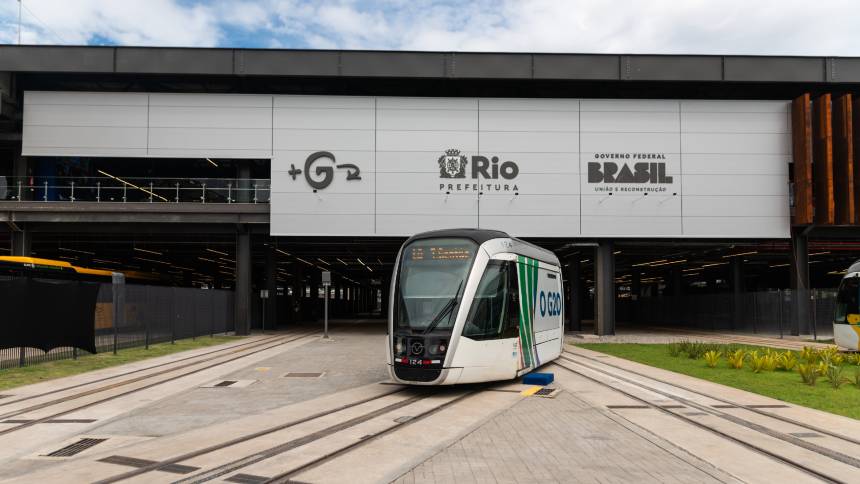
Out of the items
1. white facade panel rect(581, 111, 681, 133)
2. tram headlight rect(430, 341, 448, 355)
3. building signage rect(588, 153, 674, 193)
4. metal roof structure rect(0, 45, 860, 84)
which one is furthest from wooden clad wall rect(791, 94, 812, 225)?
tram headlight rect(430, 341, 448, 355)

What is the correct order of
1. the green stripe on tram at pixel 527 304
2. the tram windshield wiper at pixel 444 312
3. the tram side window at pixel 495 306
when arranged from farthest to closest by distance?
1. the green stripe on tram at pixel 527 304
2. the tram side window at pixel 495 306
3. the tram windshield wiper at pixel 444 312

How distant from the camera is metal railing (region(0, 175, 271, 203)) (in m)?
32.9

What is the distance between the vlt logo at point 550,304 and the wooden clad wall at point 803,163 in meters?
19.4

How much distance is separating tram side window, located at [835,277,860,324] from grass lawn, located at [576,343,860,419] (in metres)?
5.33

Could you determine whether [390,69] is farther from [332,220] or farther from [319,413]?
[319,413]

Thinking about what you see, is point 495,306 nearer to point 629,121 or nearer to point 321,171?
point 321,171

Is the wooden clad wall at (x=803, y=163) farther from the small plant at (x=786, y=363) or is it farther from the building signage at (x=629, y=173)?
the small plant at (x=786, y=363)

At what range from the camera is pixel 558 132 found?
34.6 m

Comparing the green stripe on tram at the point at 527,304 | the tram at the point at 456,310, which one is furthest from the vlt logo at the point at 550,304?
the tram at the point at 456,310

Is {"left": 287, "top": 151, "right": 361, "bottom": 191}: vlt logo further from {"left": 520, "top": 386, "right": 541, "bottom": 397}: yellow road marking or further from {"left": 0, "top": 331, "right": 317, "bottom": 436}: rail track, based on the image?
{"left": 520, "top": 386, "right": 541, "bottom": 397}: yellow road marking

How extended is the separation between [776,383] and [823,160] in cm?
2233

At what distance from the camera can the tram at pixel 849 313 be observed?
76.3 ft

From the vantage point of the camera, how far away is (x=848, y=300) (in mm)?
23625

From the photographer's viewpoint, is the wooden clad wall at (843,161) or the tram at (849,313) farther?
the wooden clad wall at (843,161)
